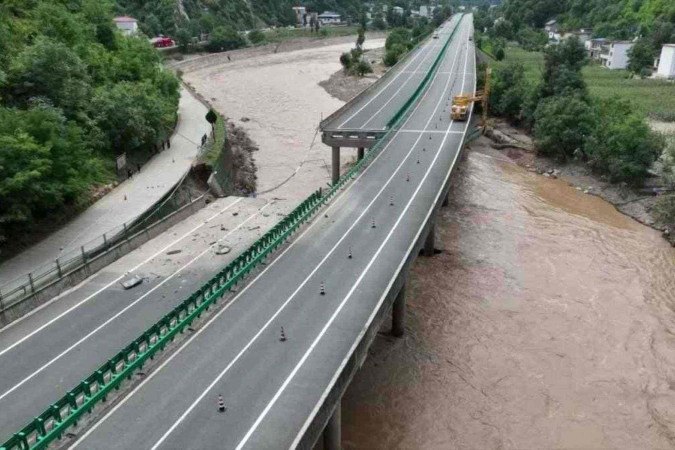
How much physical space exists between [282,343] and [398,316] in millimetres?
8324

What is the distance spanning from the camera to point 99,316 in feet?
77.0

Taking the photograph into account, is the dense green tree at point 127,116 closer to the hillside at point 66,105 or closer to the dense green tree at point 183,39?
the hillside at point 66,105

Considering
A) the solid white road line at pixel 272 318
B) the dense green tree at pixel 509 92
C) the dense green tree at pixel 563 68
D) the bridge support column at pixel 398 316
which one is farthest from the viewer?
the dense green tree at pixel 509 92

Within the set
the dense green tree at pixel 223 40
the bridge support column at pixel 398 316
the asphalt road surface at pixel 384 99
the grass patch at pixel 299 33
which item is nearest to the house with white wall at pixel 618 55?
the asphalt road surface at pixel 384 99

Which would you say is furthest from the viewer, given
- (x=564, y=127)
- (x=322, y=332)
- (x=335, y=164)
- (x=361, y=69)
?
(x=361, y=69)

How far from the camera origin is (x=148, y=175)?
39.2 m

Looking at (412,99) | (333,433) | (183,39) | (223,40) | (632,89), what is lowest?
(333,433)

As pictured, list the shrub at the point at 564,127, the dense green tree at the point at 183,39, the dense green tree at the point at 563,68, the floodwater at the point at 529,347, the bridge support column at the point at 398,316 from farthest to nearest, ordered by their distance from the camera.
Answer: the dense green tree at the point at 183,39 → the dense green tree at the point at 563,68 → the shrub at the point at 564,127 → the bridge support column at the point at 398,316 → the floodwater at the point at 529,347

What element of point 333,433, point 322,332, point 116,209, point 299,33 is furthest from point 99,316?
point 299,33

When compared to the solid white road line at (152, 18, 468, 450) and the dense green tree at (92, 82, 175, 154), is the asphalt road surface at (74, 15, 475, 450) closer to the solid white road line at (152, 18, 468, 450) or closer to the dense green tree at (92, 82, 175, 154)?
the solid white road line at (152, 18, 468, 450)

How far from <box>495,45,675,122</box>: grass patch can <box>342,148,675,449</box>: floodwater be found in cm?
2419

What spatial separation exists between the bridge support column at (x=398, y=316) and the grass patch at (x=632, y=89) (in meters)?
37.7

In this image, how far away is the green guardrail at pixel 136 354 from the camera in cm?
1477

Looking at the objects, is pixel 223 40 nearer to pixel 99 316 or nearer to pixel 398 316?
pixel 99 316
